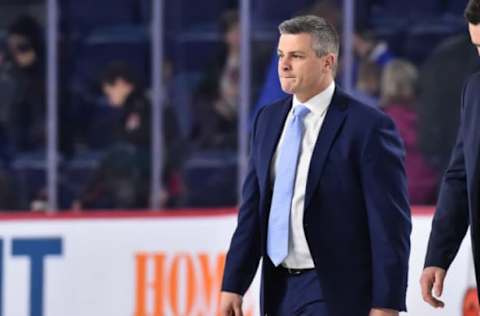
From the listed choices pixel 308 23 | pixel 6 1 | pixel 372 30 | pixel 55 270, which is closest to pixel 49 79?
pixel 6 1

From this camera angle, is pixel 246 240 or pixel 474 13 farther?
pixel 246 240

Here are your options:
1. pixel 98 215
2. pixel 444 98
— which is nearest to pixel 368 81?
pixel 444 98

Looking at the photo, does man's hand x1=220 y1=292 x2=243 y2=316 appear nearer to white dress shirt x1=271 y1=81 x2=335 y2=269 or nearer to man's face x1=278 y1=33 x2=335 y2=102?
white dress shirt x1=271 y1=81 x2=335 y2=269

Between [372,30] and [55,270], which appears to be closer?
[55,270]

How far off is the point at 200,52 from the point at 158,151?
1.98 ft

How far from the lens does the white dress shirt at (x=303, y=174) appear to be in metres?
3.29

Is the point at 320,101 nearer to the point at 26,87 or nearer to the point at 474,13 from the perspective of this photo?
the point at 474,13

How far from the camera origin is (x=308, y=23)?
3.29 metres

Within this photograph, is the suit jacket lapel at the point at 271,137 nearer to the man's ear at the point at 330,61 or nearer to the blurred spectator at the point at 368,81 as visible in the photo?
the man's ear at the point at 330,61

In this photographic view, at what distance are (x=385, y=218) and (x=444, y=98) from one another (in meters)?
3.27

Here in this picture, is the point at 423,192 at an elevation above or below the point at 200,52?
below

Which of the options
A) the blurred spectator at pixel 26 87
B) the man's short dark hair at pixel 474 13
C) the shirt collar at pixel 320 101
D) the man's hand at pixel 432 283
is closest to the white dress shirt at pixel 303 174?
the shirt collar at pixel 320 101

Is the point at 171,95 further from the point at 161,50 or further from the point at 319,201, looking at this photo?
the point at 319,201

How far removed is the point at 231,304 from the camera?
340cm
